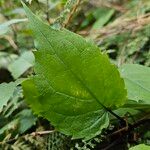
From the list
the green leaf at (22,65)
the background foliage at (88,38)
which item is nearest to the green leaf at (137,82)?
the background foliage at (88,38)

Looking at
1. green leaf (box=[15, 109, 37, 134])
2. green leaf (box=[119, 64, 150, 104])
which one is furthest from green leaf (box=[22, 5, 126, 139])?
green leaf (box=[15, 109, 37, 134])

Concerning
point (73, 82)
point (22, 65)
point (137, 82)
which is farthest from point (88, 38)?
point (73, 82)

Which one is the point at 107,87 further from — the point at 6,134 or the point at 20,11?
the point at 20,11

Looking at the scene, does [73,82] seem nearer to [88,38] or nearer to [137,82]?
[137,82]

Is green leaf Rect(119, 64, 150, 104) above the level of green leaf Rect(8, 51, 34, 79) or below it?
below

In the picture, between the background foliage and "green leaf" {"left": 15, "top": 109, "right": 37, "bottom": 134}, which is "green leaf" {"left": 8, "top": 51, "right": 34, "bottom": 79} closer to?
the background foliage

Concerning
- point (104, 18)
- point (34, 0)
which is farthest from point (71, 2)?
point (104, 18)

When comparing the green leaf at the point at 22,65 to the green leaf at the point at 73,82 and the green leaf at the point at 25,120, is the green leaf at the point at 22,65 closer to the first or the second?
the green leaf at the point at 25,120
